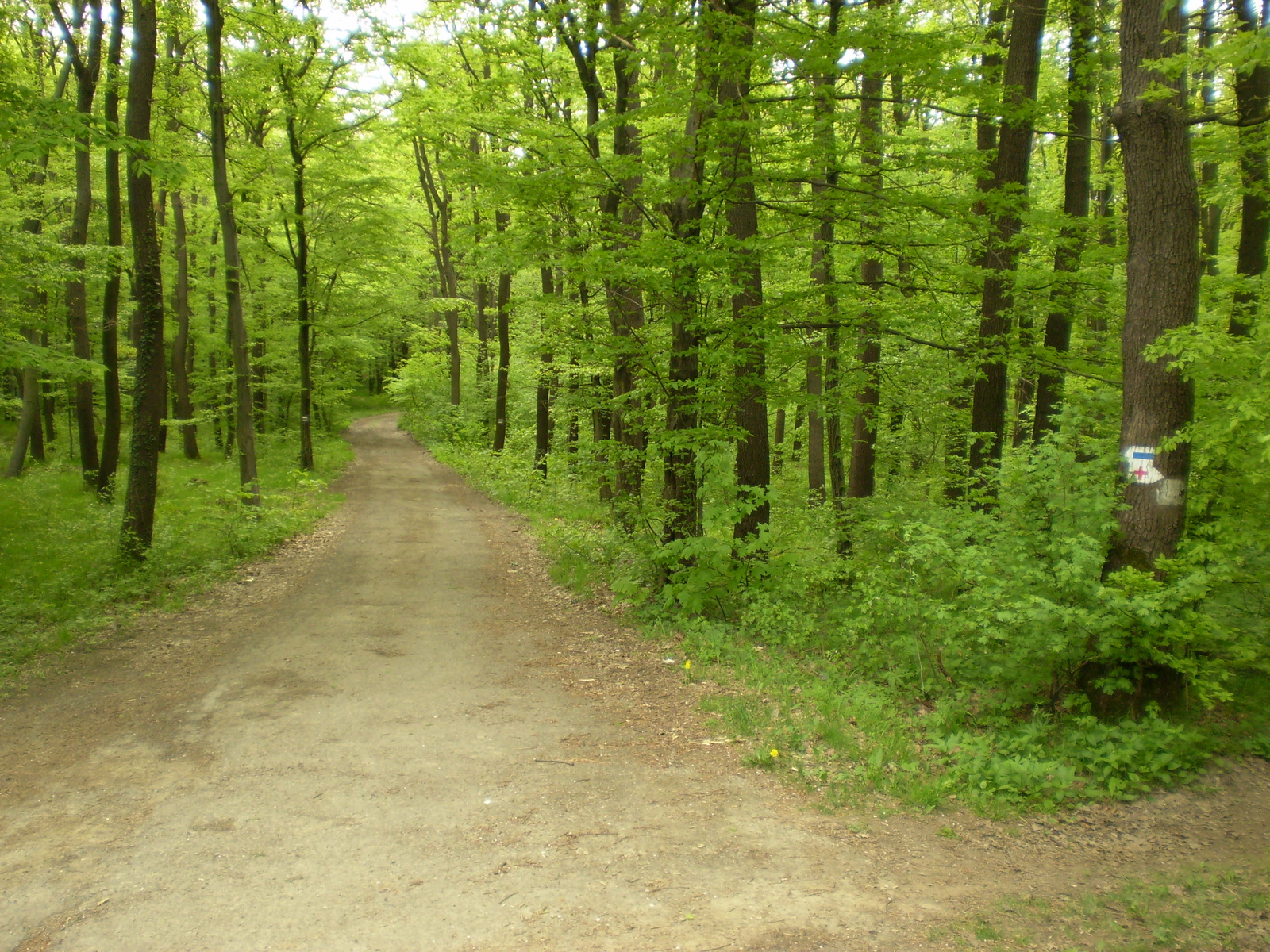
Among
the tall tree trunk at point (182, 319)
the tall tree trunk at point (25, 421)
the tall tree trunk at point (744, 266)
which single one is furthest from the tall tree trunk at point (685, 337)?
the tall tree trunk at point (182, 319)

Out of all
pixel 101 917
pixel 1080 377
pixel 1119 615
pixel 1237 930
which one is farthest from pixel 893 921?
pixel 1080 377

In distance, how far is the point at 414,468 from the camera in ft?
79.2

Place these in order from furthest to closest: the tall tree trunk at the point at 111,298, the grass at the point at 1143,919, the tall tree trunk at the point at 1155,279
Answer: the tall tree trunk at the point at 111,298
the tall tree trunk at the point at 1155,279
the grass at the point at 1143,919

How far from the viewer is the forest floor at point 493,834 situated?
12.0ft

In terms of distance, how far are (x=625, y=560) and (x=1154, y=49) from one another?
768 centimetres

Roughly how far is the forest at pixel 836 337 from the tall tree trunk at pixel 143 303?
0.05m

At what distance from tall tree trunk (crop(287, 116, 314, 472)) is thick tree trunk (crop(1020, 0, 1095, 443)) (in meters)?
15.4

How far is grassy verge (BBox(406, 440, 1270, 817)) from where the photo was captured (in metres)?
4.85

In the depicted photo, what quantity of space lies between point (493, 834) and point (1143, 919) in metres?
3.58

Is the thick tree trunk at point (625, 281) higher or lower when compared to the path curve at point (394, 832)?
higher

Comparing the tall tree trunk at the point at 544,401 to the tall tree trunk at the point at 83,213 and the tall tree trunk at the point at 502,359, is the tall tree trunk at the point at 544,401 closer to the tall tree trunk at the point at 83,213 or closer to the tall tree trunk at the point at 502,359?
the tall tree trunk at the point at 502,359

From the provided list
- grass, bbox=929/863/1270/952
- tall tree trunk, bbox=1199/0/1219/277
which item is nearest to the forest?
tall tree trunk, bbox=1199/0/1219/277

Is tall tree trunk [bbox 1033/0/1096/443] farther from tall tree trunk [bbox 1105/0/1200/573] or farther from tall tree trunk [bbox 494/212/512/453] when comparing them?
tall tree trunk [bbox 494/212/512/453]

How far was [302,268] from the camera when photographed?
19359mm
